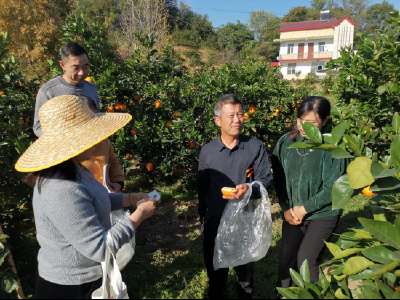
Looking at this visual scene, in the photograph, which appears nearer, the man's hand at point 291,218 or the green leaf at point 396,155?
the green leaf at point 396,155

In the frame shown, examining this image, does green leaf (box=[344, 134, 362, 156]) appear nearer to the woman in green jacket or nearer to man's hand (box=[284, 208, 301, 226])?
the woman in green jacket

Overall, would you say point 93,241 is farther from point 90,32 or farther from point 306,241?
point 90,32

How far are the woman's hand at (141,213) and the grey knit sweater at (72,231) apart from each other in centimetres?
5

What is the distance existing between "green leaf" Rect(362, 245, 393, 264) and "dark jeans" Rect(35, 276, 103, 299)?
1.17 metres

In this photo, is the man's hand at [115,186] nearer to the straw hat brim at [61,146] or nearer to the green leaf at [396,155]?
the straw hat brim at [61,146]

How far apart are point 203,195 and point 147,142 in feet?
6.73

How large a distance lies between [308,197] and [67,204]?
62.4 inches

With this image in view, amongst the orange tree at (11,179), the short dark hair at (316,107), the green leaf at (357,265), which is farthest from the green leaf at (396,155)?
the orange tree at (11,179)

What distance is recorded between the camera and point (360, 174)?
83 cm

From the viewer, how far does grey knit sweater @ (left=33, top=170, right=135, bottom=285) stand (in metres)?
1.19

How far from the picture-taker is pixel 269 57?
35219 millimetres

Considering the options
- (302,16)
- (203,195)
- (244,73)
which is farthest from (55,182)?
(302,16)

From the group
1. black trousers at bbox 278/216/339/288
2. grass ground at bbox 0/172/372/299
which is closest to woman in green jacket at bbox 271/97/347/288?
black trousers at bbox 278/216/339/288

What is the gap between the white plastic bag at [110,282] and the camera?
1.25 meters
